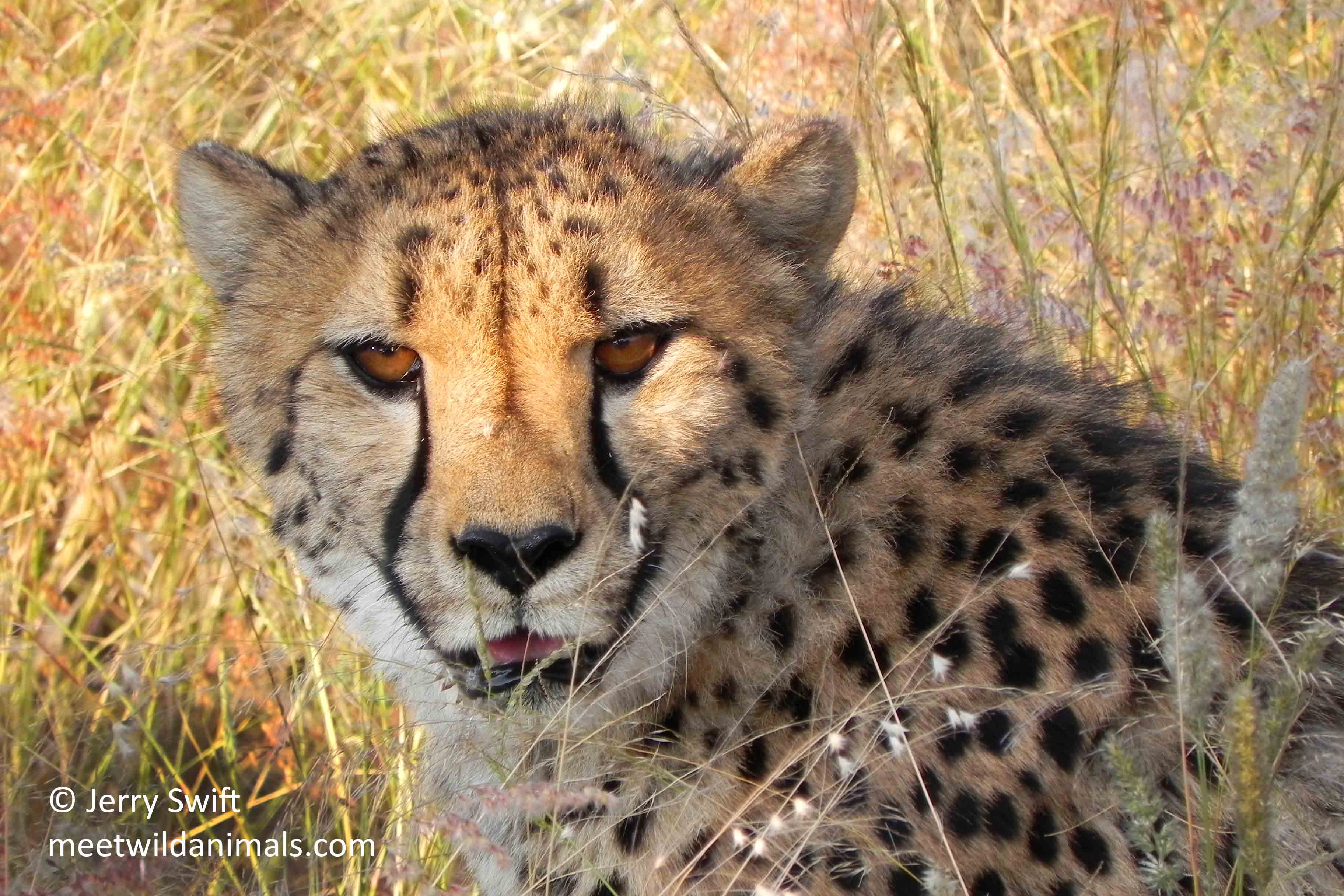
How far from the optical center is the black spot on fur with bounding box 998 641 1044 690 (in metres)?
2.56

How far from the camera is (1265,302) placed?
3.84 meters

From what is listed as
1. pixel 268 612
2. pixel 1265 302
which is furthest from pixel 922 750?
pixel 268 612

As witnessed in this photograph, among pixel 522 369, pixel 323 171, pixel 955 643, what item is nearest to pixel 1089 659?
pixel 955 643

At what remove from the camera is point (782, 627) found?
2.65m

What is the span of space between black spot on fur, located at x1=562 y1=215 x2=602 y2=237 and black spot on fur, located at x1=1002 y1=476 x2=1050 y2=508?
0.79m

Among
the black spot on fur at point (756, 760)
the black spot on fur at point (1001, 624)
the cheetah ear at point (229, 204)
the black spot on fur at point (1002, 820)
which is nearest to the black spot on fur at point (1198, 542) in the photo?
the black spot on fur at point (1001, 624)

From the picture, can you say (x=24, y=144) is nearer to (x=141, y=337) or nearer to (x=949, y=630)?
(x=141, y=337)

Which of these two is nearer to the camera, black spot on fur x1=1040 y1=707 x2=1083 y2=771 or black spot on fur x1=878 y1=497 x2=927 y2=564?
black spot on fur x1=1040 y1=707 x2=1083 y2=771

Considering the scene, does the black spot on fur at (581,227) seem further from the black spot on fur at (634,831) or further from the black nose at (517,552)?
the black spot on fur at (634,831)

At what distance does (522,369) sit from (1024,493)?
861mm

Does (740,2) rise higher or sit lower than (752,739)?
higher

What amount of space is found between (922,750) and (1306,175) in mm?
2881

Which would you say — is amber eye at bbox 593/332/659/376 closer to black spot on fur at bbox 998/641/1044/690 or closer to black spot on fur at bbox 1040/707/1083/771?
black spot on fur at bbox 998/641/1044/690

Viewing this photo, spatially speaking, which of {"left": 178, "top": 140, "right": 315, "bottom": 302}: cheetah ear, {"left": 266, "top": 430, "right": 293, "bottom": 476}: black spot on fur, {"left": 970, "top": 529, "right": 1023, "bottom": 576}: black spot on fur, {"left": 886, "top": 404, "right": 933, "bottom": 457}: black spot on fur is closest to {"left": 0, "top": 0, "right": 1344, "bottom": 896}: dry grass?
{"left": 178, "top": 140, "right": 315, "bottom": 302}: cheetah ear
